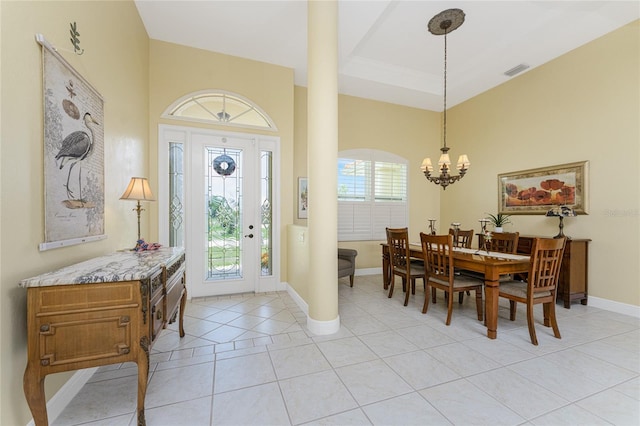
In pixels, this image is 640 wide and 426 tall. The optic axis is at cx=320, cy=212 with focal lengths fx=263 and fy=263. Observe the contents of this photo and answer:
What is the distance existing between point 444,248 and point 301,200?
256cm

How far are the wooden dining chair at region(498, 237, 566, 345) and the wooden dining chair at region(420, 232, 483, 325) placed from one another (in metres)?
0.34

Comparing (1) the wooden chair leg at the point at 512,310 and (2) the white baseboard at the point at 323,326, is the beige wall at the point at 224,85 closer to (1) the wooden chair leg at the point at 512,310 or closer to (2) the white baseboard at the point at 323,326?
(2) the white baseboard at the point at 323,326

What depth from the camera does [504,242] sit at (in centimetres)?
365

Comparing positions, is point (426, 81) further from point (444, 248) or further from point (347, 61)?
point (444, 248)

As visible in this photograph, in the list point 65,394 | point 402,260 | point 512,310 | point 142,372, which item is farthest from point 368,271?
point 65,394

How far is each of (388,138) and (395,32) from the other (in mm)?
2184

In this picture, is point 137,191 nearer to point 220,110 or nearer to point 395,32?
point 220,110

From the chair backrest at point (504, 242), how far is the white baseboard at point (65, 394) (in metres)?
4.57

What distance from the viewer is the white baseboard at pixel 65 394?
1.58 m

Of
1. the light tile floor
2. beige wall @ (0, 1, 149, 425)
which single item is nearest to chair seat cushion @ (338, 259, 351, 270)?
the light tile floor

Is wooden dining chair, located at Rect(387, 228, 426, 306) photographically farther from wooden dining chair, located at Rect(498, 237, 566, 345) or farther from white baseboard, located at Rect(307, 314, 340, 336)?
white baseboard, located at Rect(307, 314, 340, 336)

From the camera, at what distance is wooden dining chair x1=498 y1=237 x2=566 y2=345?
250 centimetres

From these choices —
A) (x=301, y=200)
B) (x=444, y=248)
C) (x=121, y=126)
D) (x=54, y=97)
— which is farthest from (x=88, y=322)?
(x=301, y=200)

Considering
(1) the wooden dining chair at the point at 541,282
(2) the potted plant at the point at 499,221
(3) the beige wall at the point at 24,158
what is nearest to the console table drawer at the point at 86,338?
(3) the beige wall at the point at 24,158
